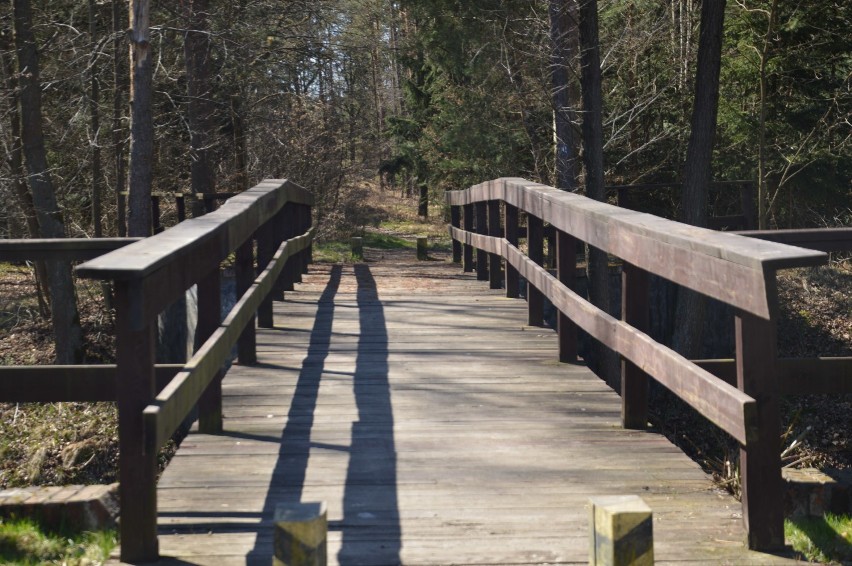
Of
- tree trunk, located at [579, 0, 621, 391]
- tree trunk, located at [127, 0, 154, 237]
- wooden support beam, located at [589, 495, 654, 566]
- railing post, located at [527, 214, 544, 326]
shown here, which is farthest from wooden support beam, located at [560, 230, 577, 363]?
tree trunk, located at [127, 0, 154, 237]

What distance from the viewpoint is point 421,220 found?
36219mm

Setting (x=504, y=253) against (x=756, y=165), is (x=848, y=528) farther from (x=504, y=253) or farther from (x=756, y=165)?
(x=756, y=165)

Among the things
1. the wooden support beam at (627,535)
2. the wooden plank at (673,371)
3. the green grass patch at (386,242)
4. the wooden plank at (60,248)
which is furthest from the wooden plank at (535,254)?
the green grass patch at (386,242)

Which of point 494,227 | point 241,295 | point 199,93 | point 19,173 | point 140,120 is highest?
point 199,93

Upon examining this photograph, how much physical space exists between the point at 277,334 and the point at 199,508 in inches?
166

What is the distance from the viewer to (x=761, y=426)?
3.65 m

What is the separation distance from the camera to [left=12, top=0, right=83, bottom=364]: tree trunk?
53.4 feet

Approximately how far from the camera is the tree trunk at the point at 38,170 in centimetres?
1628

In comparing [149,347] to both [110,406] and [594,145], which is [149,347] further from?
[594,145]

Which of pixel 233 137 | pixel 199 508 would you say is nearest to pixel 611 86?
pixel 233 137

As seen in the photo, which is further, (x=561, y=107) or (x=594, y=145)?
(x=561, y=107)

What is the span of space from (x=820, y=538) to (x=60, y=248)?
4042 mm

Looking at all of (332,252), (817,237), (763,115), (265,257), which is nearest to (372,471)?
(817,237)

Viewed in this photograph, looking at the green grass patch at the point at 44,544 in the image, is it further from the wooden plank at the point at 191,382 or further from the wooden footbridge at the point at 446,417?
the wooden plank at the point at 191,382
